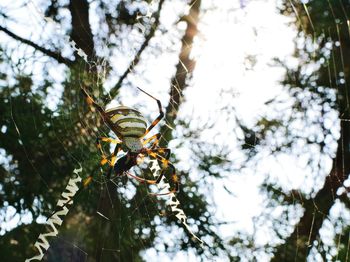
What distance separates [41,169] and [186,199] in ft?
4.90

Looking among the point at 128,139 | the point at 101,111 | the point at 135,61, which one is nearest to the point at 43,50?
the point at 135,61

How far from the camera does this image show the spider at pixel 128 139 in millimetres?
3115

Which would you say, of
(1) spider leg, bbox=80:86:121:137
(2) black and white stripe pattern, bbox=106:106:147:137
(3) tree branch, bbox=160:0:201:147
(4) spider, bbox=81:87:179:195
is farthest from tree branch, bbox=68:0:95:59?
(3) tree branch, bbox=160:0:201:147

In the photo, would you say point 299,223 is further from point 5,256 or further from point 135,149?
point 5,256

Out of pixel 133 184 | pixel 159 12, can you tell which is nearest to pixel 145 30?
pixel 159 12

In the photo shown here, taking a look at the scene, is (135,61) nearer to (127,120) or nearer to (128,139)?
(128,139)

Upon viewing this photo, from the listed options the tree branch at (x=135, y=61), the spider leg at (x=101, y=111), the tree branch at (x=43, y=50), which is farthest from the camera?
the tree branch at (x=135, y=61)

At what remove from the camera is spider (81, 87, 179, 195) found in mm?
3115

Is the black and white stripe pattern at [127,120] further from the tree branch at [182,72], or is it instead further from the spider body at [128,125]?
the tree branch at [182,72]

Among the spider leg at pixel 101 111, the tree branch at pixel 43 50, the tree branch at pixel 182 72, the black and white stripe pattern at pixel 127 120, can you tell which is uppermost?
the tree branch at pixel 182 72

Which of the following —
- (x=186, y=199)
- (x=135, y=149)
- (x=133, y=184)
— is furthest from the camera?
(x=186, y=199)

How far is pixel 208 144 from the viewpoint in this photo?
4.57 metres

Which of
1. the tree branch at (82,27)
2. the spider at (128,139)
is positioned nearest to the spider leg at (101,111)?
the spider at (128,139)

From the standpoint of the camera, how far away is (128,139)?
3400mm
